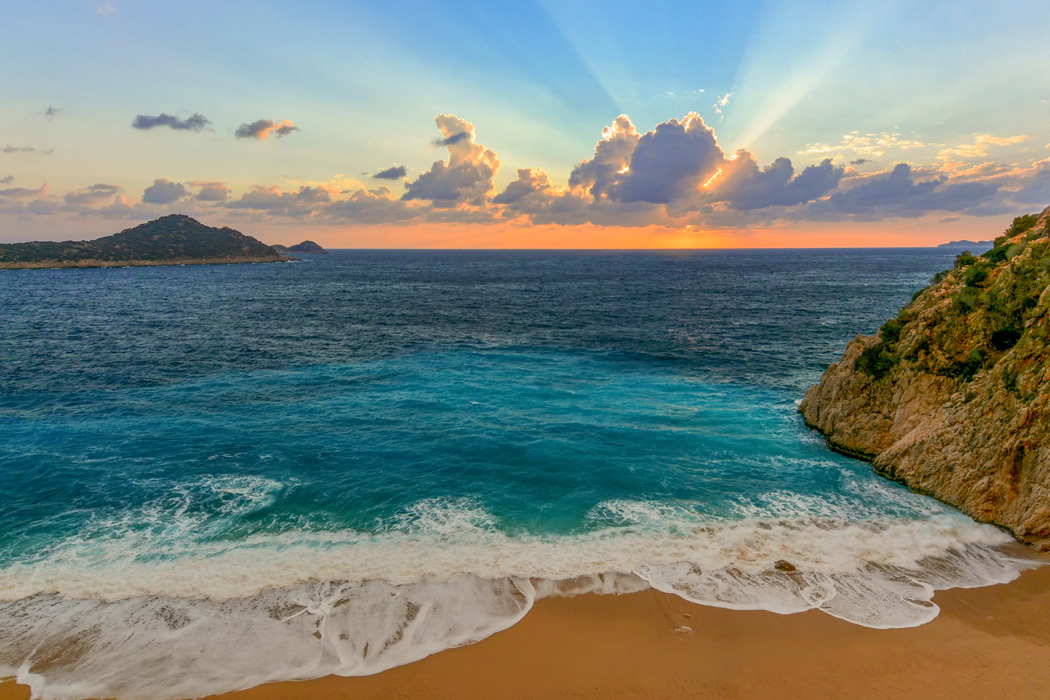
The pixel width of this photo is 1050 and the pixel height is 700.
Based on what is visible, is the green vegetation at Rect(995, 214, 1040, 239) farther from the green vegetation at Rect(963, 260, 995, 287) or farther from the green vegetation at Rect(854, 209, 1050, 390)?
the green vegetation at Rect(963, 260, 995, 287)

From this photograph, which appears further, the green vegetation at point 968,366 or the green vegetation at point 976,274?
the green vegetation at point 976,274

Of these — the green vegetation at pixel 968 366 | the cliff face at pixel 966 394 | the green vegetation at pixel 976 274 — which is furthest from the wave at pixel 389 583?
the green vegetation at pixel 976 274

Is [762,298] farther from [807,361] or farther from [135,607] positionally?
[135,607]

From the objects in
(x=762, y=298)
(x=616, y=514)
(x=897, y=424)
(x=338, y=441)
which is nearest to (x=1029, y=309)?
(x=897, y=424)

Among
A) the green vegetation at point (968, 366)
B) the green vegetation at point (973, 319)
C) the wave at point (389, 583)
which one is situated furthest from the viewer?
the green vegetation at point (968, 366)

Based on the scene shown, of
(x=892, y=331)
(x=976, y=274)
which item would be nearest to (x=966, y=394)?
(x=892, y=331)

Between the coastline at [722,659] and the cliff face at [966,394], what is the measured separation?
5.95 meters

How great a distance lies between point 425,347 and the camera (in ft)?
192

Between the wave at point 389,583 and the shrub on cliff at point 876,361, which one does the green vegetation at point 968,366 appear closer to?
the shrub on cliff at point 876,361

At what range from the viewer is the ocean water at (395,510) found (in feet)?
55.4

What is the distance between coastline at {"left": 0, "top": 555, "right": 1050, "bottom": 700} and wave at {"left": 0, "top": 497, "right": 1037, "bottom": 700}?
666 millimetres

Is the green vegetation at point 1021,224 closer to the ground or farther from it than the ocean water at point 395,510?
farther from it

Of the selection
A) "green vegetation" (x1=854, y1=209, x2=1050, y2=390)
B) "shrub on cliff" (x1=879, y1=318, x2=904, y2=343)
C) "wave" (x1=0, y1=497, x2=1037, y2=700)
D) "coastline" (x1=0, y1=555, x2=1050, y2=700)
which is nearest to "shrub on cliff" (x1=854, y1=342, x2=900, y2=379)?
"green vegetation" (x1=854, y1=209, x2=1050, y2=390)

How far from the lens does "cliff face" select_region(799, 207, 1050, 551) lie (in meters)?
21.4
